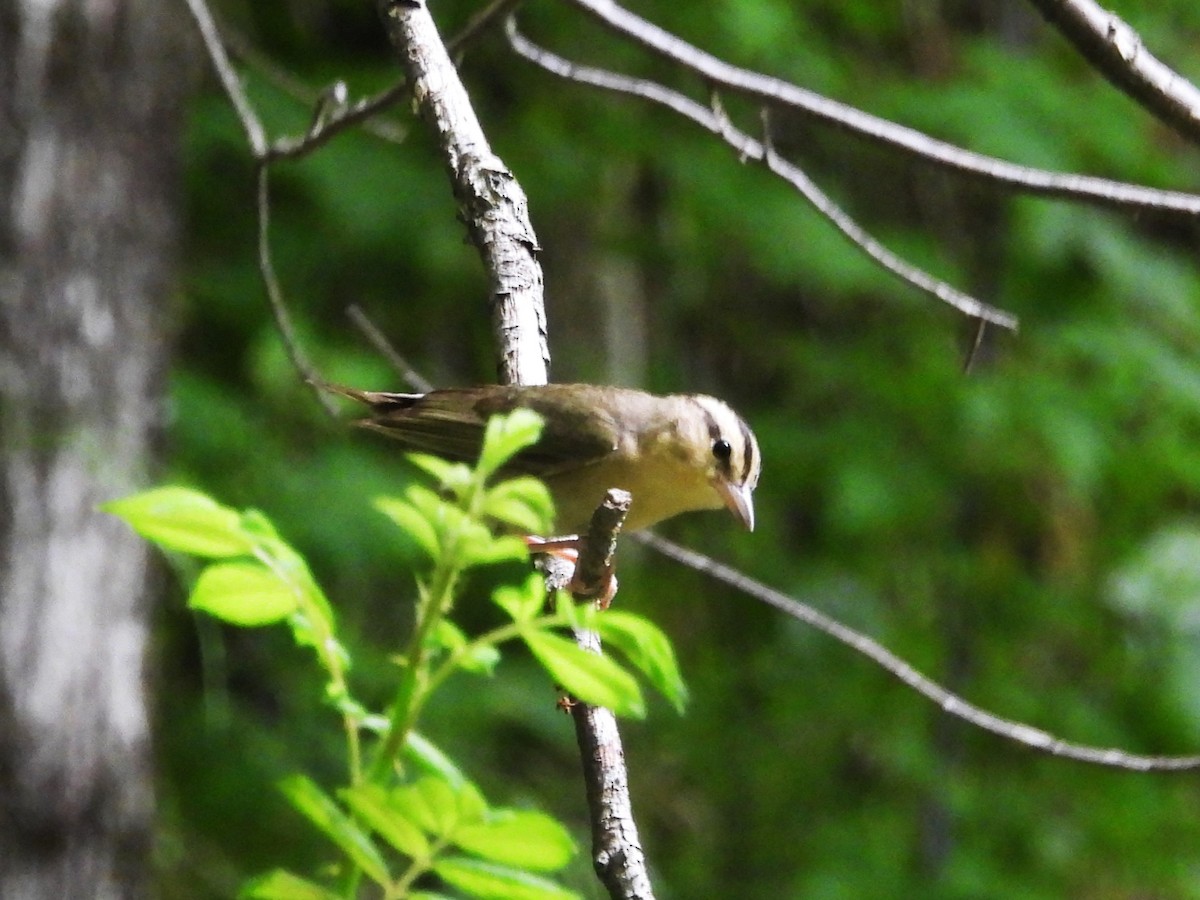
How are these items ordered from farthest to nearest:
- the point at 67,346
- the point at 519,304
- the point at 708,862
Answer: the point at 708,862, the point at 67,346, the point at 519,304

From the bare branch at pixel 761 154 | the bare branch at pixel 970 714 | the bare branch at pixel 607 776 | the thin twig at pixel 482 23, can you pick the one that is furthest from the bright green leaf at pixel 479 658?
the thin twig at pixel 482 23

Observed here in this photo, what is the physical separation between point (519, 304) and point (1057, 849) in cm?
439

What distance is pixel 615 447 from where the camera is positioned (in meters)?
3.56

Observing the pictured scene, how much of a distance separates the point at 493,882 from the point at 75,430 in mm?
3808

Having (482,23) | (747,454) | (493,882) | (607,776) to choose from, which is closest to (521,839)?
(493,882)

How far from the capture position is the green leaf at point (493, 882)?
89 cm

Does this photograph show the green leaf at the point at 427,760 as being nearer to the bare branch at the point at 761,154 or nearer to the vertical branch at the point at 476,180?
the vertical branch at the point at 476,180

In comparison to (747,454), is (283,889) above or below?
below

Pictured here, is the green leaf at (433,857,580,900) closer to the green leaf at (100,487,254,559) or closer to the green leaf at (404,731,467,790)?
the green leaf at (404,731,467,790)

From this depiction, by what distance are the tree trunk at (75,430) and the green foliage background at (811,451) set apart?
1.68 feet

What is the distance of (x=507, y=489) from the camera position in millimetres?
953

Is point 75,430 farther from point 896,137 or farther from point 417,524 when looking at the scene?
point 417,524

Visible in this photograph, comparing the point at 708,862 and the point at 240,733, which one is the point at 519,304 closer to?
the point at 240,733

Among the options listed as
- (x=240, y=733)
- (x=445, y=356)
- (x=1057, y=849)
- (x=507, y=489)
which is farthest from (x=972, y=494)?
(x=507, y=489)
